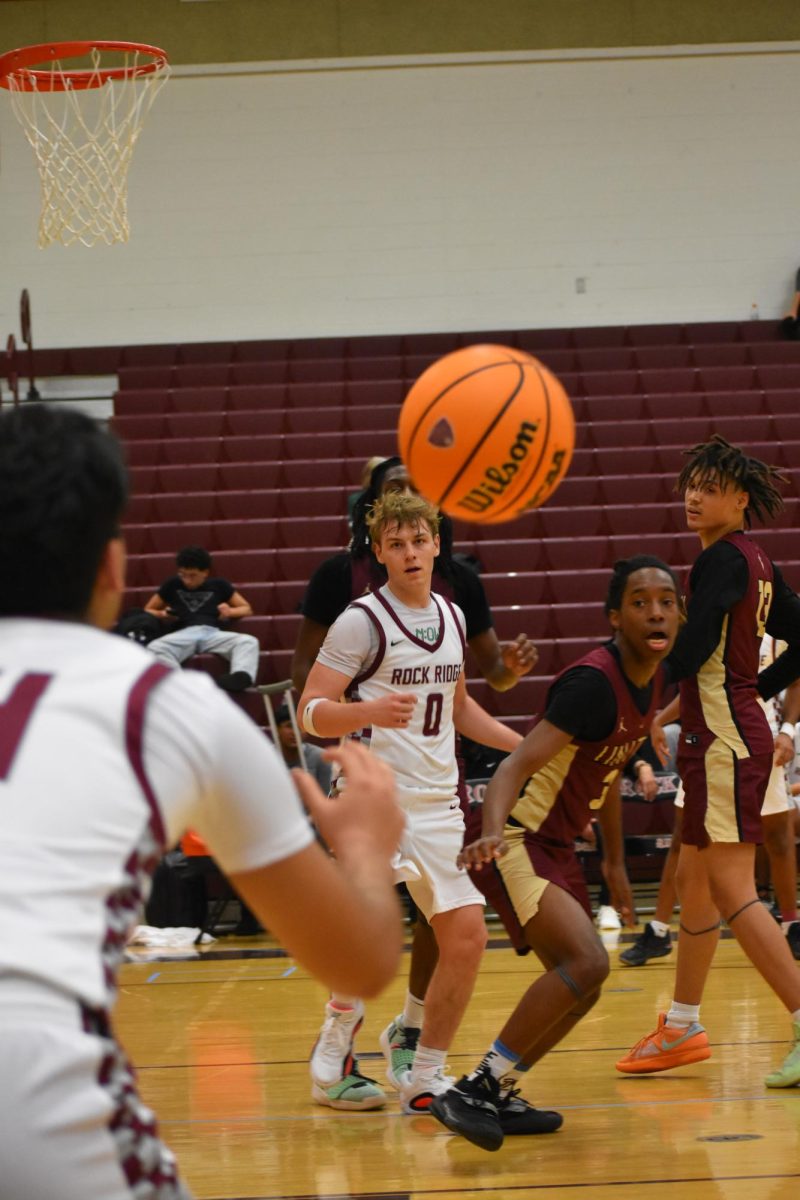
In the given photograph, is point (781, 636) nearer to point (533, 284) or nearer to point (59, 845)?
point (59, 845)

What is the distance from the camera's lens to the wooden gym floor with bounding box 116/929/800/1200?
3350 millimetres

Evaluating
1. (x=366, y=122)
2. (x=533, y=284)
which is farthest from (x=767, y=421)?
(x=366, y=122)

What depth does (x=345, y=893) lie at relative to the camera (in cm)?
139

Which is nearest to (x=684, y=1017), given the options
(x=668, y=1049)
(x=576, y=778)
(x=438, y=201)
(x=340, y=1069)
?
(x=668, y=1049)

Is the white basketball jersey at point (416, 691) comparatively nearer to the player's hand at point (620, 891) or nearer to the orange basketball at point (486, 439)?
the orange basketball at point (486, 439)

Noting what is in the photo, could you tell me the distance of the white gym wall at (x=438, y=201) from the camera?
13.6 metres

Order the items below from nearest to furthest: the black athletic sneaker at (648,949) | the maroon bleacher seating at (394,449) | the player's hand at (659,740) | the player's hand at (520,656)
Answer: the player's hand at (520,656), the player's hand at (659,740), the black athletic sneaker at (648,949), the maroon bleacher seating at (394,449)

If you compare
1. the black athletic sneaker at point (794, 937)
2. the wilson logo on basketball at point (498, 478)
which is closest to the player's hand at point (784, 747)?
the black athletic sneaker at point (794, 937)

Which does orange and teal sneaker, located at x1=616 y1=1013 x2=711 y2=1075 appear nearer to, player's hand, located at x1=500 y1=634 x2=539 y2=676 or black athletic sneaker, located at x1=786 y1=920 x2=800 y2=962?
player's hand, located at x1=500 y1=634 x2=539 y2=676

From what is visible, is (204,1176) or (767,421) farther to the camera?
(767,421)

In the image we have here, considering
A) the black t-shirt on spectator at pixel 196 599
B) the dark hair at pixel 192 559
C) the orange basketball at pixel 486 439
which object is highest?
the orange basketball at pixel 486 439

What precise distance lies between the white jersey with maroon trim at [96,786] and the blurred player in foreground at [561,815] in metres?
2.20

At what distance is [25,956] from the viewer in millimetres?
1156

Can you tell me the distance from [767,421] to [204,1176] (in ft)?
29.1
